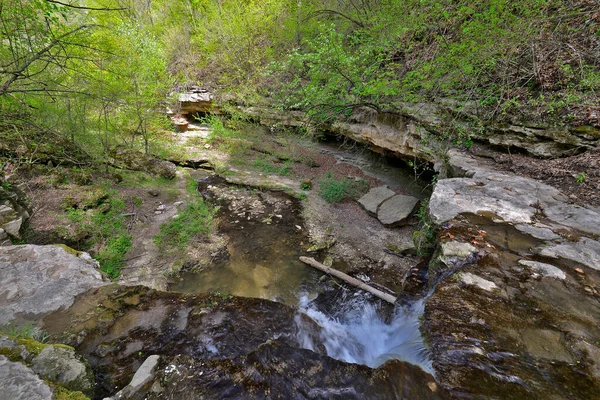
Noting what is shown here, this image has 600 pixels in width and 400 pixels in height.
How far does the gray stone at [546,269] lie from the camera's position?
231 cm

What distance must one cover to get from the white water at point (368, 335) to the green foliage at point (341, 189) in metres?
3.90

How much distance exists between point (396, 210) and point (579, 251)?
4.32 metres

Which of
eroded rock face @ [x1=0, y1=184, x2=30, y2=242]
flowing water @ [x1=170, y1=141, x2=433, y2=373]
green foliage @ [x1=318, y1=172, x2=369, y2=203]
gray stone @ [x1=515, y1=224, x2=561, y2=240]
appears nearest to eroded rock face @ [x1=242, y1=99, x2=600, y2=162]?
green foliage @ [x1=318, y1=172, x2=369, y2=203]

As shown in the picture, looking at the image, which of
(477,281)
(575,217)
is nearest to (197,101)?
(477,281)

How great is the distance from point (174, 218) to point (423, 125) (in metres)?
7.21

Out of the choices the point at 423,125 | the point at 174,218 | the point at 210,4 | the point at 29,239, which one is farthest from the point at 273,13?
the point at 29,239

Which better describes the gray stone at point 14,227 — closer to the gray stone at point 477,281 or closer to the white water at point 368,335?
the white water at point 368,335

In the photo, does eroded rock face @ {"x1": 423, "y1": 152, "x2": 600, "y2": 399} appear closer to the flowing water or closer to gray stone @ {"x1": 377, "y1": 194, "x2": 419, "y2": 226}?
the flowing water

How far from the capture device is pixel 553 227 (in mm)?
2947

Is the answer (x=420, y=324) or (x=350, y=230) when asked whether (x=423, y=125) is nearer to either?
(x=350, y=230)

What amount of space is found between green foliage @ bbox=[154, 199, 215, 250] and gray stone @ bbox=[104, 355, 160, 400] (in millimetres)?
3957

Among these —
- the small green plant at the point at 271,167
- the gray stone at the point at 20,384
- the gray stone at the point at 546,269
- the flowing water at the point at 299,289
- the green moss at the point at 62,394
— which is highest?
the gray stone at the point at 546,269

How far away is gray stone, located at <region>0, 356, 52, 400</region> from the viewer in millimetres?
1546

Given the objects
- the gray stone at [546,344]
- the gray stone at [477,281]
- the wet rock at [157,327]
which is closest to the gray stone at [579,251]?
the gray stone at [477,281]
